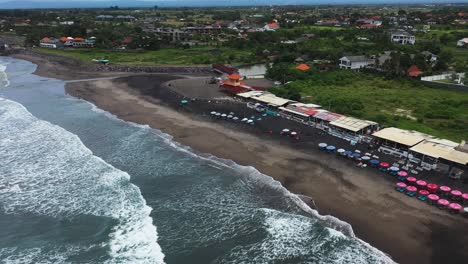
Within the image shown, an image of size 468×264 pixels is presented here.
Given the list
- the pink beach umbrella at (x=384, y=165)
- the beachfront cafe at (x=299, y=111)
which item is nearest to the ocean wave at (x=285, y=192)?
the pink beach umbrella at (x=384, y=165)

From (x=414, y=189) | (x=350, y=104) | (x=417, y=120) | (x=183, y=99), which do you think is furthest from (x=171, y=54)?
(x=414, y=189)

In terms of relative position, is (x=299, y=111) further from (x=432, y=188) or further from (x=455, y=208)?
(x=455, y=208)

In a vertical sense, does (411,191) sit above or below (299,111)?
below

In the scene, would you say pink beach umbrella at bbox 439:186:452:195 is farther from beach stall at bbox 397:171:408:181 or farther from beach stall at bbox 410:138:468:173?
beach stall at bbox 410:138:468:173

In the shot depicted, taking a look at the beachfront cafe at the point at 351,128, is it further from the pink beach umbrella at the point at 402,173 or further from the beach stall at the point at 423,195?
the beach stall at the point at 423,195

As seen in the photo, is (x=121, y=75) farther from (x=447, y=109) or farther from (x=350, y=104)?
(x=447, y=109)

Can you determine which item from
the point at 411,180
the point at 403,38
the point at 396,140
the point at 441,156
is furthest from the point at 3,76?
the point at 403,38
